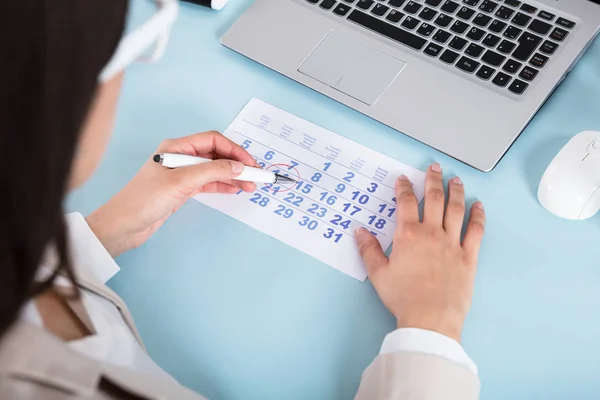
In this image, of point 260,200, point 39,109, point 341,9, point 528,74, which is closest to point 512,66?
point 528,74

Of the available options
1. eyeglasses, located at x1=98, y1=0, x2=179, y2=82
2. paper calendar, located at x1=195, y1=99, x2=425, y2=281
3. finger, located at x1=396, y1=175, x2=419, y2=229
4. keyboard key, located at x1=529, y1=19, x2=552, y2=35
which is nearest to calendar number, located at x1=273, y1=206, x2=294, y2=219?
paper calendar, located at x1=195, y1=99, x2=425, y2=281

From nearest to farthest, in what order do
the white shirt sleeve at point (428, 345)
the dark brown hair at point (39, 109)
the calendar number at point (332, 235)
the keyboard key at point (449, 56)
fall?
the dark brown hair at point (39, 109) → the white shirt sleeve at point (428, 345) → the calendar number at point (332, 235) → the keyboard key at point (449, 56)

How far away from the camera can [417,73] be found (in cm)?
84

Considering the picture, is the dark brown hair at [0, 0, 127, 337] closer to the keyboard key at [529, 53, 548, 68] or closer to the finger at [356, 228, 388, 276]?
the finger at [356, 228, 388, 276]

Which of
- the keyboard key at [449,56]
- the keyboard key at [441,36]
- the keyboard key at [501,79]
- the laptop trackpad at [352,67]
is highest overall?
the keyboard key at [441,36]

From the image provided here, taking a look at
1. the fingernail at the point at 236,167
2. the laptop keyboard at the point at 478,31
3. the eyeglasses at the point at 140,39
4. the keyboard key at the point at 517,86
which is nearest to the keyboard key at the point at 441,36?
the laptop keyboard at the point at 478,31

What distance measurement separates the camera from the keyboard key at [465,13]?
2.79 feet

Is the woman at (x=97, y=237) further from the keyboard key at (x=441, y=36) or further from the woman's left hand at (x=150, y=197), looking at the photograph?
the keyboard key at (x=441, y=36)

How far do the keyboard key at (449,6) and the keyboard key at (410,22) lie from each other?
37mm

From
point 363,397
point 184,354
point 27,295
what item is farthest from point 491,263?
point 27,295

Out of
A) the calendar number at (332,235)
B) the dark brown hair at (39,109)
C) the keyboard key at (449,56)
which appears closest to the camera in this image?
the dark brown hair at (39,109)

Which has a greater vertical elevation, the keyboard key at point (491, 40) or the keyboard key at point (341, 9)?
the keyboard key at point (491, 40)

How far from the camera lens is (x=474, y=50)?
831 mm

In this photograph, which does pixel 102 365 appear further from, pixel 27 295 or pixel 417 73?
pixel 417 73
